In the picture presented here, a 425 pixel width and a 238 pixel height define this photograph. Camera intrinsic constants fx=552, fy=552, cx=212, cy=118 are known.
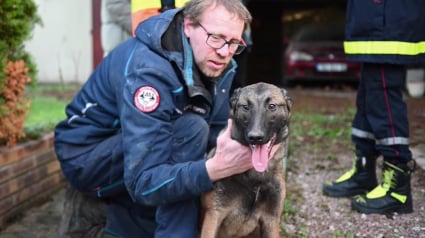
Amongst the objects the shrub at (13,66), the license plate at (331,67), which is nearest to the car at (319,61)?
the license plate at (331,67)

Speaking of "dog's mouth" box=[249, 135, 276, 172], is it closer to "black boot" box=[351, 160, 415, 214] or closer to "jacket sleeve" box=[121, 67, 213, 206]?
"jacket sleeve" box=[121, 67, 213, 206]

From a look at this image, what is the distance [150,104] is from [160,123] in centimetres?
10

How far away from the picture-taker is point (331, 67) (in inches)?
494

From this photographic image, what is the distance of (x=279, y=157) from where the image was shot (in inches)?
109

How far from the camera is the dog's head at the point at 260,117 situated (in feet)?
7.70

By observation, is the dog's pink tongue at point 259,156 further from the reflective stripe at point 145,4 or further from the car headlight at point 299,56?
the car headlight at point 299,56

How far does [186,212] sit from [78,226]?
86 cm

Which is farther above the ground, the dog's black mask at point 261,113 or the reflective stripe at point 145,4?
the reflective stripe at point 145,4

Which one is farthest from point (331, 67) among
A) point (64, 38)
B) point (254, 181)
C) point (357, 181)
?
point (254, 181)

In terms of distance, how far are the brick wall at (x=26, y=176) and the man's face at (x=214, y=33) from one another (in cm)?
171

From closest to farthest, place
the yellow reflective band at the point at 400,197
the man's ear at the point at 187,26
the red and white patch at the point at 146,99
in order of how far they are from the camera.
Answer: the red and white patch at the point at 146,99 → the man's ear at the point at 187,26 → the yellow reflective band at the point at 400,197

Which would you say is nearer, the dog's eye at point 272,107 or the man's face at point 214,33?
the dog's eye at point 272,107

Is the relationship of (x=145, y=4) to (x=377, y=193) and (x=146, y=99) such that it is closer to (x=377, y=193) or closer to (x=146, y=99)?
(x=146, y=99)

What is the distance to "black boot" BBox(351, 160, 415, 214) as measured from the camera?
349cm
